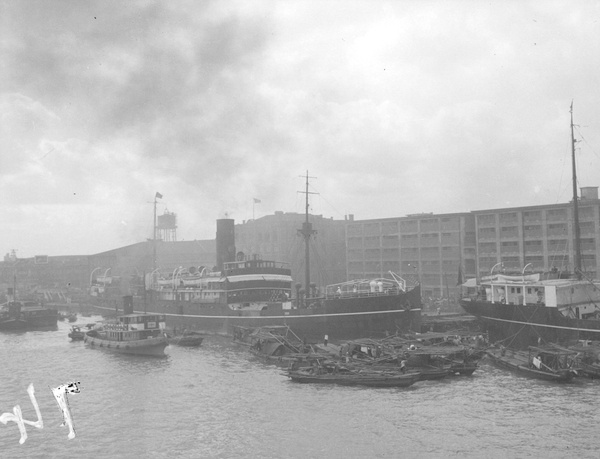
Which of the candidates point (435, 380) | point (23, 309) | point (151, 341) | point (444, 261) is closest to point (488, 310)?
point (435, 380)

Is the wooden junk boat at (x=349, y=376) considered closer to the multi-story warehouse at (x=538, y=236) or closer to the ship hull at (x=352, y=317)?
the ship hull at (x=352, y=317)

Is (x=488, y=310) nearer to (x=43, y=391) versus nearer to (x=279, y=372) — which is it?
(x=279, y=372)

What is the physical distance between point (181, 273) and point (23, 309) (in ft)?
65.8

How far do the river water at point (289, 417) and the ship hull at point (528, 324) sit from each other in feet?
21.4

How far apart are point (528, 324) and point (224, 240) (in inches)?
1376

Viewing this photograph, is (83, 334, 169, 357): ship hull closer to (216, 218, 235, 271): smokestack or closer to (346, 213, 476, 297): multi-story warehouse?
(216, 218, 235, 271): smokestack

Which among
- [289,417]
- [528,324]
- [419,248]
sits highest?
[419,248]

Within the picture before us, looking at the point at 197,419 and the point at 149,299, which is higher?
the point at 149,299

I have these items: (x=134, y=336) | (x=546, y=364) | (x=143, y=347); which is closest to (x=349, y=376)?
(x=546, y=364)

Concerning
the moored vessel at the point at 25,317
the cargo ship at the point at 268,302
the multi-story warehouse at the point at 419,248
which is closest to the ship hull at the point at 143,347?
the cargo ship at the point at 268,302

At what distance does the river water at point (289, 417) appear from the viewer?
942 inches

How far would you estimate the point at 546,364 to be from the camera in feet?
116

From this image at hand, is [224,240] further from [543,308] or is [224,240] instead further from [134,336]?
[543,308]

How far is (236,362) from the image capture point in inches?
1697
